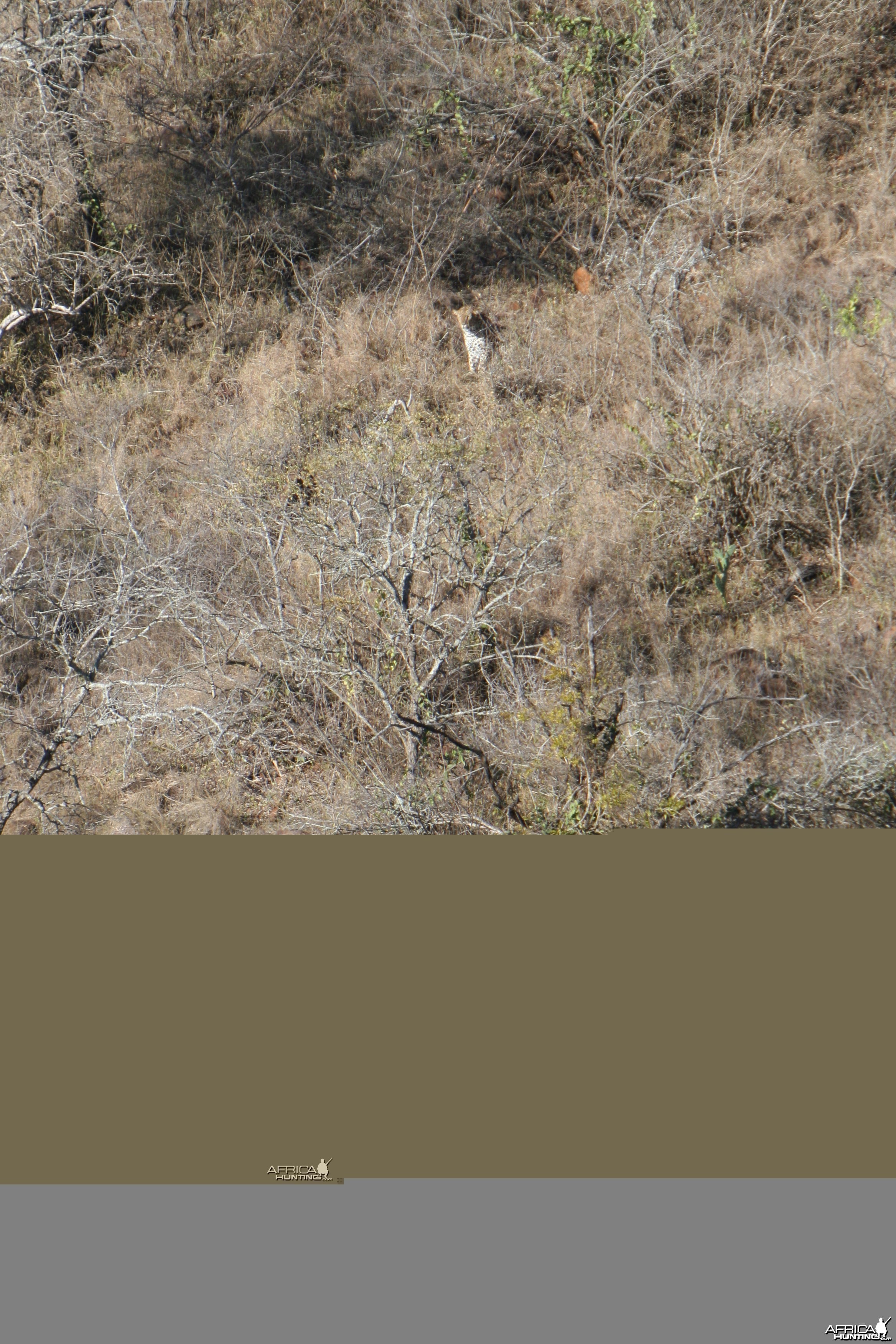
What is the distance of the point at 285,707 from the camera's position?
228 inches

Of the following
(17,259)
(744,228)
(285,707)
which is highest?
(17,259)

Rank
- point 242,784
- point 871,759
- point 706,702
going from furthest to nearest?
1. point 242,784
2. point 706,702
3. point 871,759

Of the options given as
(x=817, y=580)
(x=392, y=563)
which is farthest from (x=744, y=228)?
(x=392, y=563)

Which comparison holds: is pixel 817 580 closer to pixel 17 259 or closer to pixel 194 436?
pixel 194 436

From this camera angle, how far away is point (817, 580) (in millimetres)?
5766

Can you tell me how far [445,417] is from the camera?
7.73 m

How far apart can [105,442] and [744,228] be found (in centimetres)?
551

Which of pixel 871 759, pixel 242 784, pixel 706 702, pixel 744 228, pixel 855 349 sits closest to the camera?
pixel 871 759

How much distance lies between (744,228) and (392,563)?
4538 millimetres

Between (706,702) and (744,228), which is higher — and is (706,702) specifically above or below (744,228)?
below

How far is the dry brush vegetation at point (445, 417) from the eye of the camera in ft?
17.0

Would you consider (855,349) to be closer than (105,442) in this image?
Yes

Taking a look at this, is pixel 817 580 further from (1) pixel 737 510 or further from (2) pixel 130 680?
(2) pixel 130 680

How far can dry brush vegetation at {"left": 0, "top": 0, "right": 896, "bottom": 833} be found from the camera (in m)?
5.19
